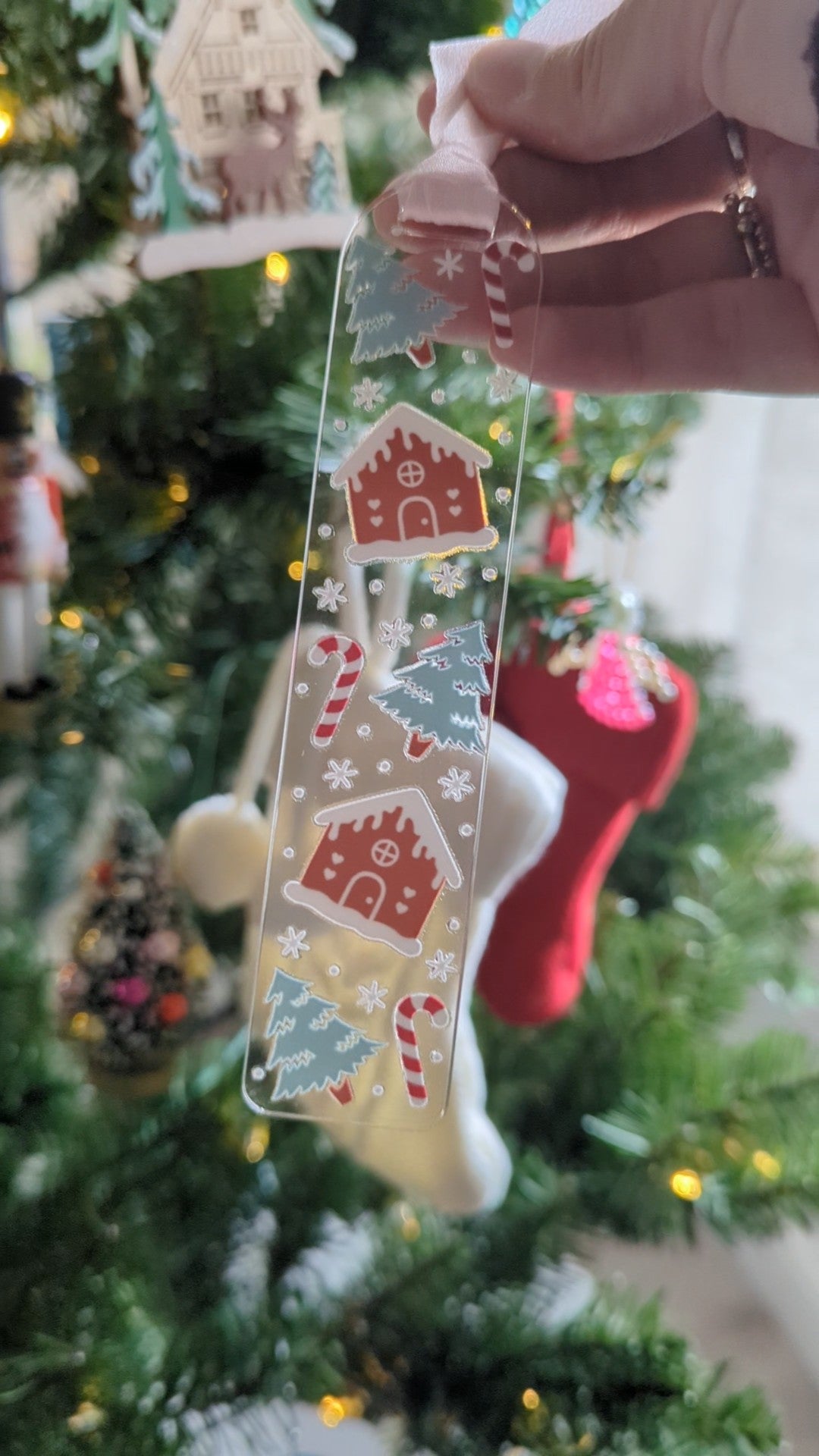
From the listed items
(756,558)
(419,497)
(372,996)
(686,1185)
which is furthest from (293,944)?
(756,558)

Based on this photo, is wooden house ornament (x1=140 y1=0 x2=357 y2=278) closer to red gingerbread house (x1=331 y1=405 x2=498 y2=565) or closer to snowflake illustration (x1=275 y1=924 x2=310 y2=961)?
red gingerbread house (x1=331 y1=405 x2=498 y2=565)

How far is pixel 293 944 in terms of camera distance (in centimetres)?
29

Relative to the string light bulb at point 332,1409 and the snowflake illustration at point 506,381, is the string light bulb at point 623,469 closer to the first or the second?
the snowflake illustration at point 506,381

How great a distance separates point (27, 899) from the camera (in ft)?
1.98

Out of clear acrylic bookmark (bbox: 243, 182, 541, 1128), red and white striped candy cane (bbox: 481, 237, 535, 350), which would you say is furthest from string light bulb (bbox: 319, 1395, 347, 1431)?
red and white striped candy cane (bbox: 481, 237, 535, 350)

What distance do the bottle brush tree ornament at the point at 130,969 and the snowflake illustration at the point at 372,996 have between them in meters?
0.29

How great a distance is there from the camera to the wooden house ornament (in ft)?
→ 1.11

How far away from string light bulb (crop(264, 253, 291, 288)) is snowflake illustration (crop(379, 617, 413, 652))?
25 cm

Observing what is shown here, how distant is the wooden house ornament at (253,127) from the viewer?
34 cm

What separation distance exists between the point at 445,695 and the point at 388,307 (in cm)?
11

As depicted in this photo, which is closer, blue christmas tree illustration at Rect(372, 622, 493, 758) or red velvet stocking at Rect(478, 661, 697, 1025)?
blue christmas tree illustration at Rect(372, 622, 493, 758)

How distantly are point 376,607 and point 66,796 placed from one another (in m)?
0.31

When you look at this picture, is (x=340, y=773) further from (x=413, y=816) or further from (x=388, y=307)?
(x=388, y=307)

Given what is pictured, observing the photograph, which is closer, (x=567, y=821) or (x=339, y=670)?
(x=339, y=670)
